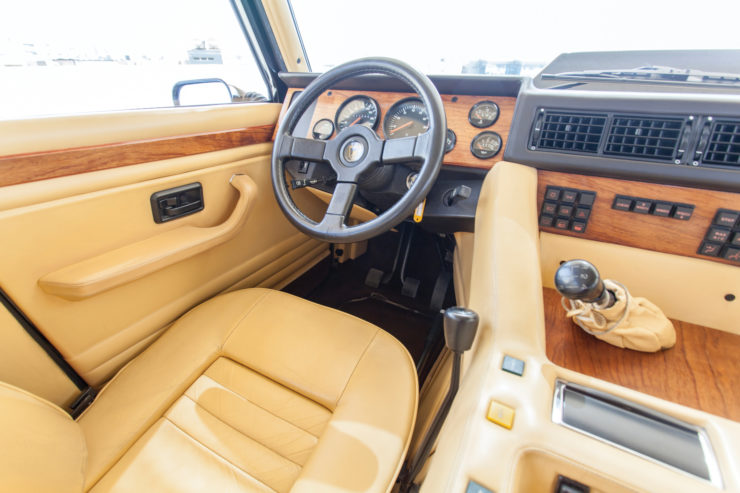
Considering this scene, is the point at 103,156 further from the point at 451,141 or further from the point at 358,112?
the point at 451,141

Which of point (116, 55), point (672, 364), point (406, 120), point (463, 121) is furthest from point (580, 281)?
point (116, 55)

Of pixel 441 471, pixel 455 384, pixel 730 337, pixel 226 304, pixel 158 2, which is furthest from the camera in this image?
pixel 158 2

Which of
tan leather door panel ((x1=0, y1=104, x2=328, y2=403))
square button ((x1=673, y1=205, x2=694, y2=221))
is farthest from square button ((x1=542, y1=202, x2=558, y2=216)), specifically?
tan leather door panel ((x1=0, y1=104, x2=328, y2=403))

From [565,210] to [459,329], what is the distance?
1.75 feet

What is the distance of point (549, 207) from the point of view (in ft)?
2.87

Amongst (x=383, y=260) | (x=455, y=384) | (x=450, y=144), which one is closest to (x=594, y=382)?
(x=455, y=384)

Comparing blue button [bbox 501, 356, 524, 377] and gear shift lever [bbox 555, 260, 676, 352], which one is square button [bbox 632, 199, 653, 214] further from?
blue button [bbox 501, 356, 524, 377]

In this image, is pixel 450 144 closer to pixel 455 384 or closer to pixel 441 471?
pixel 455 384

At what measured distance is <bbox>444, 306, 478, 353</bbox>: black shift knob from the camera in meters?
0.53

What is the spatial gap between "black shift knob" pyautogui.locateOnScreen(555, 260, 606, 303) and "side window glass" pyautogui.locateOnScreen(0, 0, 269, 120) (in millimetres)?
1146

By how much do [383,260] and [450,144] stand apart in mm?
979

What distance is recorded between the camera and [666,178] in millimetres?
763

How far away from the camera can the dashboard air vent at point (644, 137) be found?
746 mm

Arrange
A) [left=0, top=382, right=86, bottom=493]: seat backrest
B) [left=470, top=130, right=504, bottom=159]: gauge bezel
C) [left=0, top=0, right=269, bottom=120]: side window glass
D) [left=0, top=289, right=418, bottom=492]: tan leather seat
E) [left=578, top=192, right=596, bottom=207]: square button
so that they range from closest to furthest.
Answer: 1. [left=0, top=382, right=86, bottom=493]: seat backrest
2. [left=0, top=289, right=418, bottom=492]: tan leather seat
3. [left=578, top=192, right=596, bottom=207]: square button
4. [left=0, top=0, right=269, bottom=120]: side window glass
5. [left=470, top=130, right=504, bottom=159]: gauge bezel
